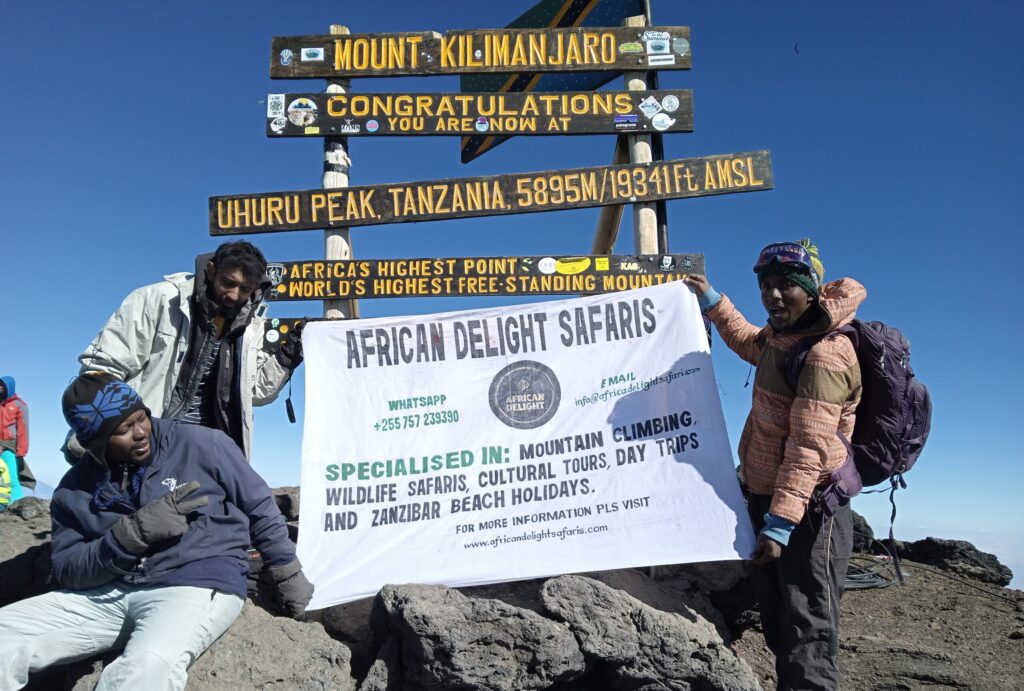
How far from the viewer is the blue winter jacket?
296 centimetres

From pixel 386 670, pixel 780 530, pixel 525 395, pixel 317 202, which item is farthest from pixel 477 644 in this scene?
pixel 317 202

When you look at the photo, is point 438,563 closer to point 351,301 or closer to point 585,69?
point 351,301

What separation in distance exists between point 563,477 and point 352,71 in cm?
385

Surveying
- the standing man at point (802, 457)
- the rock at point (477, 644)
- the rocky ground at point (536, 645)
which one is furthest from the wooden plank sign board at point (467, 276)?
the rock at point (477, 644)

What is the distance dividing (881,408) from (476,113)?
3859 mm

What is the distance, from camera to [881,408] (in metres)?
3.34

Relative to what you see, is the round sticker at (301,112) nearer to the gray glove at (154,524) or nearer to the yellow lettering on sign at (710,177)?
the yellow lettering on sign at (710,177)

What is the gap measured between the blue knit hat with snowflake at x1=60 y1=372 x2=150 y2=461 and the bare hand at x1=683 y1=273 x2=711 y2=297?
129 inches

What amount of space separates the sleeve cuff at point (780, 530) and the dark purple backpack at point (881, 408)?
20cm

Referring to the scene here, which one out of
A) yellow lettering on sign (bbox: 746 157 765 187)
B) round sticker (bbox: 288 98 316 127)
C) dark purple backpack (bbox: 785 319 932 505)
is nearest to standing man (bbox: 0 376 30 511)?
round sticker (bbox: 288 98 316 127)

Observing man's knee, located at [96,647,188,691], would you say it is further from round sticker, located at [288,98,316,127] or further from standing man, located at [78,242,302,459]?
round sticker, located at [288,98,316,127]

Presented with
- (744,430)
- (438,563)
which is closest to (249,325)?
(438,563)

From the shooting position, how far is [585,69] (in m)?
5.76

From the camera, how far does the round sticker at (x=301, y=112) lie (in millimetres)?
5523
